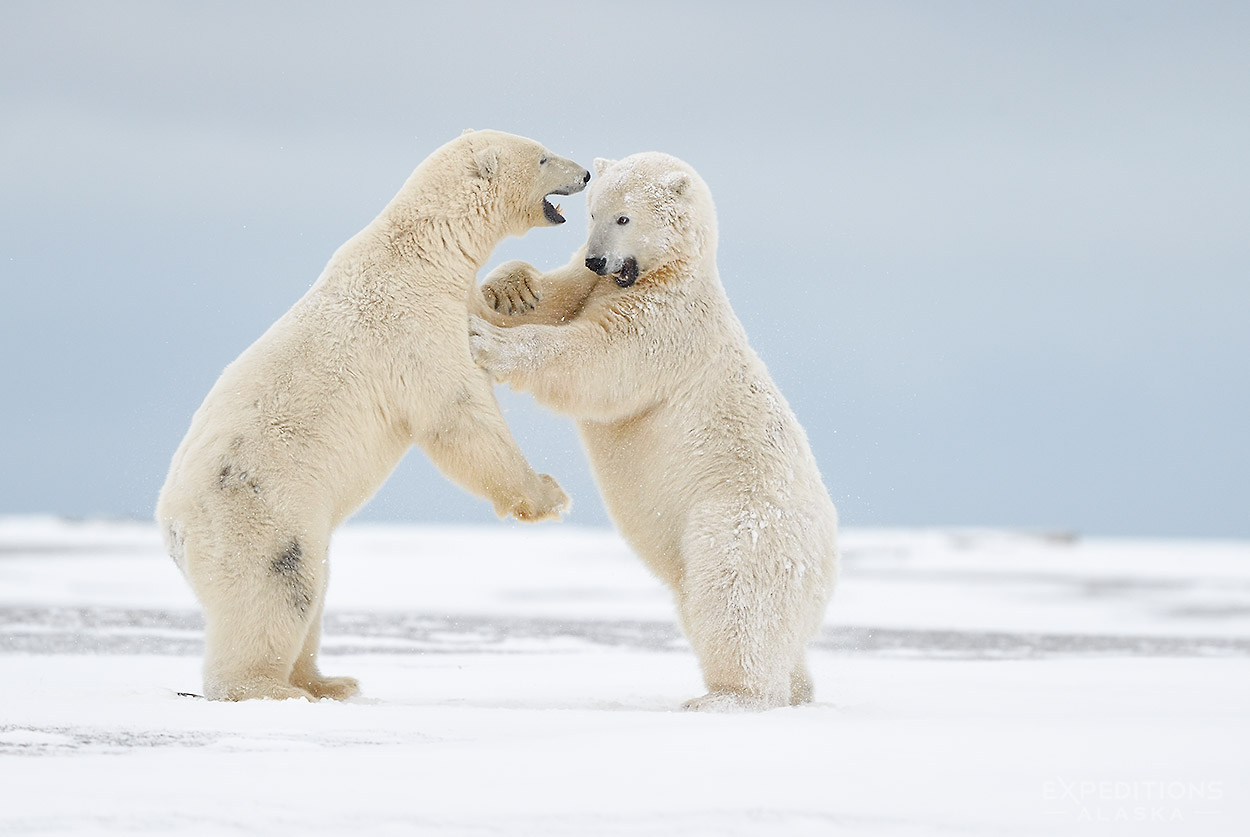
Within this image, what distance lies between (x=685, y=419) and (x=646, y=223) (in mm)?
986

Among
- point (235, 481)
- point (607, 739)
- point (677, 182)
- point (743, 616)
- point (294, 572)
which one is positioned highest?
point (677, 182)

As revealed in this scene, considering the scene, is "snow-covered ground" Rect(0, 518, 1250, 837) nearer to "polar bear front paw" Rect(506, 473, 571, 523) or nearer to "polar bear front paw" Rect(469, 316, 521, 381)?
"polar bear front paw" Rect(506, 473, 571, 523)

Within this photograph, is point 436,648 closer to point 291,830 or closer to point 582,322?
point 582,322

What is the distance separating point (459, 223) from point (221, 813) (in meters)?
3.64

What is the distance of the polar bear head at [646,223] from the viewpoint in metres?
6.35

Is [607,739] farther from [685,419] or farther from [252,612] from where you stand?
[685,419]

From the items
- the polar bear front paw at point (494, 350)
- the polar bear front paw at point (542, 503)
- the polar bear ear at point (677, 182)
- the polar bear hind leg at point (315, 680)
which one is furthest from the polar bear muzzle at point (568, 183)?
the polar bear hind leg at point (315, 680)

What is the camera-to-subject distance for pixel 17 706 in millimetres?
4969

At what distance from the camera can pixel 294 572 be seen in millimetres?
5594

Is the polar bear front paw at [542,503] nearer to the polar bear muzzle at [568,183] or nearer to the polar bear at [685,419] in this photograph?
the polar bear at [685,419]

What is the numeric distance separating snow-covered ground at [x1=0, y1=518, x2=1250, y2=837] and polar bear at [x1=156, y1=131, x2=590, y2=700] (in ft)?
1.75

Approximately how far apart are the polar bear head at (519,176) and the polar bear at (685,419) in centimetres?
19

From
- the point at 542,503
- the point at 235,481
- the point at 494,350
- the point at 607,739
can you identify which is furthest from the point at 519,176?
the point at 607,739

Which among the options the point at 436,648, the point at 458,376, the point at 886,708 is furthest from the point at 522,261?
the point at 436,648
